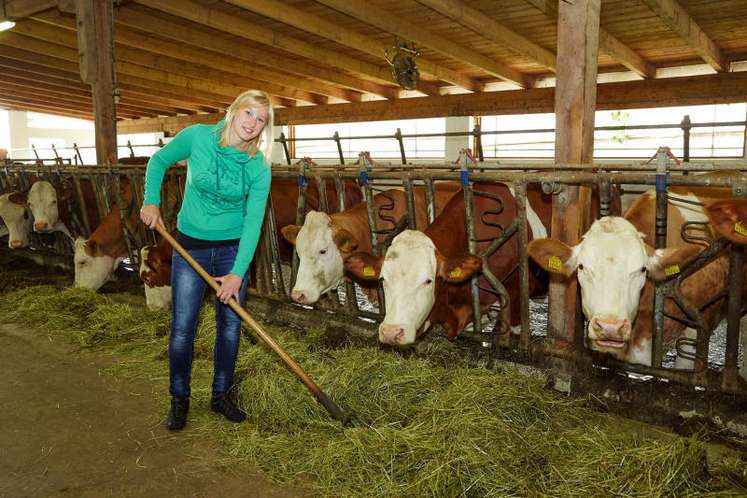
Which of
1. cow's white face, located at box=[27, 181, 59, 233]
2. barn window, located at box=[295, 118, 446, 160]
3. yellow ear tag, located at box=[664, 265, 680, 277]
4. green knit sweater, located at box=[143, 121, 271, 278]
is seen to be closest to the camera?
green knit sweater, located at box=[143, 121, 271, 278]

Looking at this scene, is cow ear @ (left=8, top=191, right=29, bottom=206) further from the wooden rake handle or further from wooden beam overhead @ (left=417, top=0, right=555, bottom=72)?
the wooden rake handle

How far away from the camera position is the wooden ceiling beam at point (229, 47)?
8.48 metres

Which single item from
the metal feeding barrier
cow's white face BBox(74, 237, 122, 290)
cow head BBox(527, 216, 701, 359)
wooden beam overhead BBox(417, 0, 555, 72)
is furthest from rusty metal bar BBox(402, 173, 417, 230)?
cow's white face BBox(74, 237, 122, 290)

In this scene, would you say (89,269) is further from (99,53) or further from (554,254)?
(554,254)

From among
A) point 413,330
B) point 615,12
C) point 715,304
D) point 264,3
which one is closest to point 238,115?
point 413,330

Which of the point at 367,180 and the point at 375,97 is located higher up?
the point at 375,97

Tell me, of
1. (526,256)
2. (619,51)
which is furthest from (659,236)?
(619,51)

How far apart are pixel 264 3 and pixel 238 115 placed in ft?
14.8

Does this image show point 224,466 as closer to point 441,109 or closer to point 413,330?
point 413,330

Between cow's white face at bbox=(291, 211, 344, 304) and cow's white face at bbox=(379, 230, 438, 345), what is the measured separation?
3.37 ft

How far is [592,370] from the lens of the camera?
366 cm

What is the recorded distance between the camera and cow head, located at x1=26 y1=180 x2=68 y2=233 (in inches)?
325

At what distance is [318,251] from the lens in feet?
15.7

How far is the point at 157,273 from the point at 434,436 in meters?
3.69
